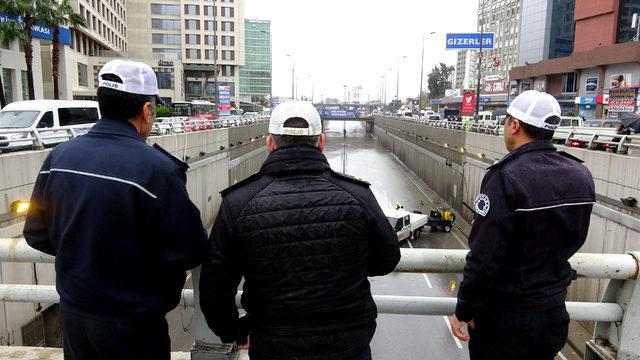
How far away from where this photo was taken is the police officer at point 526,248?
93.7 inches

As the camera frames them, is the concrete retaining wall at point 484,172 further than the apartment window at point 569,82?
No

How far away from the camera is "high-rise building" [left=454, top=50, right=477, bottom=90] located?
5695 inches

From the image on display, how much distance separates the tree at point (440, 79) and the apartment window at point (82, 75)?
104569 millimetres

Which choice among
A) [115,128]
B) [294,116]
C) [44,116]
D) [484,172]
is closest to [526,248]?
[294,116]

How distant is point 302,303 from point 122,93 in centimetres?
129

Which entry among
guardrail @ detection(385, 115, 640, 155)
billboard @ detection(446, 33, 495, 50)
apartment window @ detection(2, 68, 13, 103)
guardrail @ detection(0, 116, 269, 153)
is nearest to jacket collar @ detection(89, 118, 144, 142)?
guardrail @ detection(0, 116, 269, 153)

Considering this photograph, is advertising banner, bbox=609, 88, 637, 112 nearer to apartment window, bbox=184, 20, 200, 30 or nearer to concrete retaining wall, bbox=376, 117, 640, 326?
concrete retaining wall, bbox=376, 117, 640, 326

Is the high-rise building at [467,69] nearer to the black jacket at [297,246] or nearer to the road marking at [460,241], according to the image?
the road marking at [460,241]

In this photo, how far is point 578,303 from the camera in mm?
2830

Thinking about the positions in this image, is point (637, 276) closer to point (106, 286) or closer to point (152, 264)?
point (152, 264)

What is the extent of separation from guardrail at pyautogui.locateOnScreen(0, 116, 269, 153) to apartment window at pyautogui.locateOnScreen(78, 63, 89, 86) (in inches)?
917

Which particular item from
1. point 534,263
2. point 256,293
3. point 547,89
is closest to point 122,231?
point 256,293

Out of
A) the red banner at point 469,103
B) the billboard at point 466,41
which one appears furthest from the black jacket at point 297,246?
the red banner at point 469,103

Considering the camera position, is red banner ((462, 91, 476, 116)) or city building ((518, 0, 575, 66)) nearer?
red banner ((462, 91, 476, 116))
